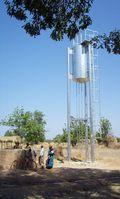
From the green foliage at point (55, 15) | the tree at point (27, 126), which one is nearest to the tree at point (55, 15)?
the green foliage at point (55, 15)

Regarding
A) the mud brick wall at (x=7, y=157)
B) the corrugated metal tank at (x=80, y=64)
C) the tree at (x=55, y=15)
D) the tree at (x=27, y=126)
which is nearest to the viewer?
the tree at (x=55, y=15)

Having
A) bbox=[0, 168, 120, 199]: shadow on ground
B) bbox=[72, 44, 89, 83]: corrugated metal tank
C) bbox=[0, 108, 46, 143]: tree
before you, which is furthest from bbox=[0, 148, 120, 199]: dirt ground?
bbox=[0, 108, 46, 143]: tree

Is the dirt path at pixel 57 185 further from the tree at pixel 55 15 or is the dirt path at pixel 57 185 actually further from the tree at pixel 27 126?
the tree at pixel 27 126

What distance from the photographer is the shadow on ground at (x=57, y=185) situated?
679 inches

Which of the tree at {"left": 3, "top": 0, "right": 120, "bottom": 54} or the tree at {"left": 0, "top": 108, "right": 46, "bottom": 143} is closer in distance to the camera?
the tree at {"left": 3, "top": 0, "right": 120, "bottom": 54}

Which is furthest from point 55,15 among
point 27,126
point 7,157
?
point 27,126

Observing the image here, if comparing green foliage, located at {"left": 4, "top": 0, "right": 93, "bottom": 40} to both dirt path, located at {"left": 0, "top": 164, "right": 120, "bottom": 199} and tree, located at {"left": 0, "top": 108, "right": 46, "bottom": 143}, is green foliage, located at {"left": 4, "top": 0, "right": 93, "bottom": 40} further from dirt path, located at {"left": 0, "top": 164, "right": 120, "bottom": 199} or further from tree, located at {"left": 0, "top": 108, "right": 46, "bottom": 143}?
tree, located at {"left": 0, "top": 108, "right": 46, "bottom": 143}

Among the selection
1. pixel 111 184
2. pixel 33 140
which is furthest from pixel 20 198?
pixel 33 140

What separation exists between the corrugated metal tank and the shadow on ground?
1063 cm

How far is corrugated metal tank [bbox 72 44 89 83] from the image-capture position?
1411 inches

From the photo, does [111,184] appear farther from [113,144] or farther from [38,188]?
[113,144]

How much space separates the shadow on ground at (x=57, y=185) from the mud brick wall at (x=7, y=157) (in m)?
2.77

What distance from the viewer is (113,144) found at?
5647 centimetres

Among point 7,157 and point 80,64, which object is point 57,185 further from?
point 80,64
